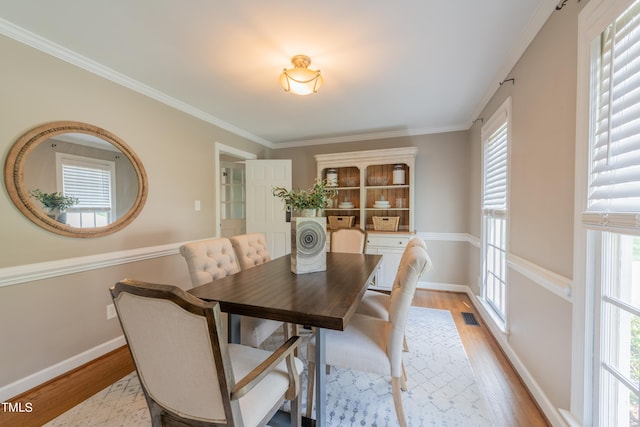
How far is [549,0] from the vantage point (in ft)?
4.53

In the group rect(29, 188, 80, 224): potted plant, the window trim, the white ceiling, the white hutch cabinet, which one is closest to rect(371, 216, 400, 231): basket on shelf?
the white hutch cabinet

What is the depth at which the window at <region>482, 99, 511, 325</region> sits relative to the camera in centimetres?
220

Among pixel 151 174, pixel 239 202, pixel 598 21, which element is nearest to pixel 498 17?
pixel 598 21

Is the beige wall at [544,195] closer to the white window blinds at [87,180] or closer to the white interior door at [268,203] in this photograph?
the white interior door at [268,203]

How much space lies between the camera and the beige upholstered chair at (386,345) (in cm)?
129

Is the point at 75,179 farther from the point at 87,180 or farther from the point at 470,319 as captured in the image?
the point at 470,319

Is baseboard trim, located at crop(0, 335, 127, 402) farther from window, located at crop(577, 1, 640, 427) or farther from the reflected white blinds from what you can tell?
the reflected white blinds

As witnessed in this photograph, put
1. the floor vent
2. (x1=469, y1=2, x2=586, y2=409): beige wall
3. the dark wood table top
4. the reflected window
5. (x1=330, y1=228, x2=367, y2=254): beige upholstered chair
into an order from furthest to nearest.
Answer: the reflected window → (x1=330, y1=228, x2=367, y2=254): beige upholstered chair → the floor vent → (x1=469, y1=2, x2=586, y2=409): beige wall → the dark wood table top

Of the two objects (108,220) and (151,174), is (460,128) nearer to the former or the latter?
(151,174)

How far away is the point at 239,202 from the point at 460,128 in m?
3.66

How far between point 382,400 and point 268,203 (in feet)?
9.80

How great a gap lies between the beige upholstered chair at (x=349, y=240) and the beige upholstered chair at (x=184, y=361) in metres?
1.98

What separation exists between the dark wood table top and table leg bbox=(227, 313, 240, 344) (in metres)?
0.23

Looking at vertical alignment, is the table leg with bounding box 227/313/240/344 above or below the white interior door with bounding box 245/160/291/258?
below
